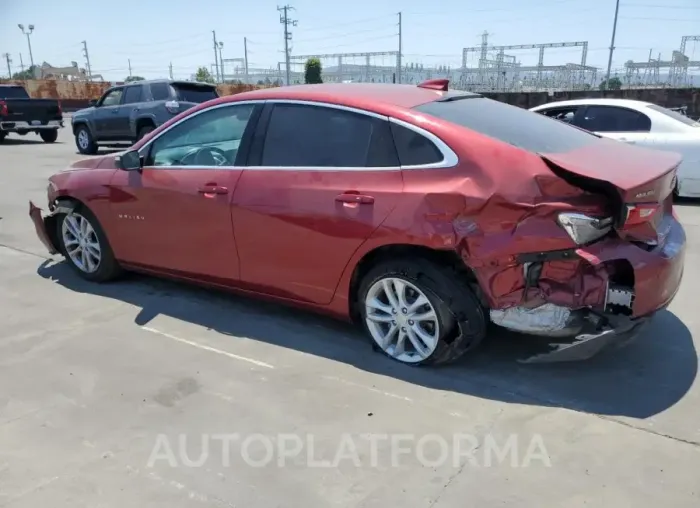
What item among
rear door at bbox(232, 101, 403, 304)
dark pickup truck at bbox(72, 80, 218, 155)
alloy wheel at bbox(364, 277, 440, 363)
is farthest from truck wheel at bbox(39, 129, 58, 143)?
alloy wheel at bbox(364, 277, 440, 363)

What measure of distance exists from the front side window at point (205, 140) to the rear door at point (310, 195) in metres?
0.24

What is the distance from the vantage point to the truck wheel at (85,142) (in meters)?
16.5

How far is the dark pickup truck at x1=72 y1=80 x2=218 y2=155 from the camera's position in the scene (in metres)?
14.7

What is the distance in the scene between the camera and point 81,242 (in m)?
5.38

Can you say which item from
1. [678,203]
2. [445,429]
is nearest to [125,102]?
[678,203]

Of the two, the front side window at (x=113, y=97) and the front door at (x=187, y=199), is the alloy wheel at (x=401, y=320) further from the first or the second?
the front side window at (x=113, y=97)

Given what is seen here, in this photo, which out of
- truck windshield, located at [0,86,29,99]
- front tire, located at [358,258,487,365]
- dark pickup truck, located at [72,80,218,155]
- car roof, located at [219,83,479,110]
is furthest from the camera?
truck windshield, located at [0,86,29,99]

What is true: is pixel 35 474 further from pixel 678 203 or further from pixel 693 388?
pixel 678 203

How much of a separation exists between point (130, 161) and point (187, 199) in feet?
2.37

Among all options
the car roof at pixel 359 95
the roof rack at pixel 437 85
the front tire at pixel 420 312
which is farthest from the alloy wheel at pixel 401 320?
the roof rack at pixel 437 85

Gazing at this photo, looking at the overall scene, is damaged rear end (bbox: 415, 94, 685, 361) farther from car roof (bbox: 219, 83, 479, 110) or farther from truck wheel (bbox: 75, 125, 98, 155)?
truck wheel (bbox: 75, 125, 98, 155)

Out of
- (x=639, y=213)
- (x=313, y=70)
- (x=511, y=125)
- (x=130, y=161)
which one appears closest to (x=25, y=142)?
(x=130, y=161)

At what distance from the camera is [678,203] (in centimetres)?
880

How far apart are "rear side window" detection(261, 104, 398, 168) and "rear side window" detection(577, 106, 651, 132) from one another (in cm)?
602
